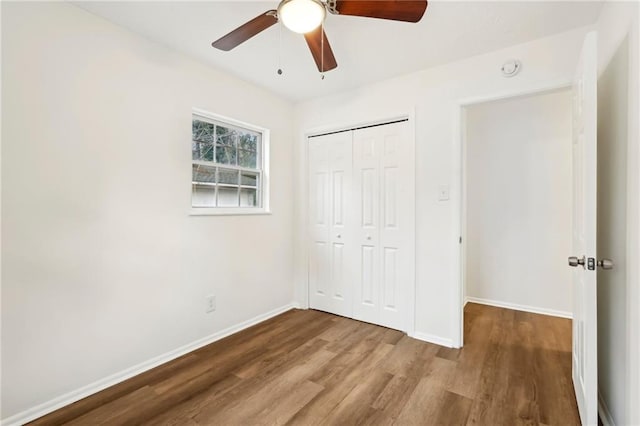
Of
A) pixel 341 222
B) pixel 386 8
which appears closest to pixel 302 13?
pixel 386 8

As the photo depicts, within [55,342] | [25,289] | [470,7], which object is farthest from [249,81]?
[55,342]

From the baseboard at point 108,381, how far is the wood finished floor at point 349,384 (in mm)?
47

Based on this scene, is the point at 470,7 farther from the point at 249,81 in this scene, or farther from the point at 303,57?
the point at 249,81

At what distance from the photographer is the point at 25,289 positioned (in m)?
1.69

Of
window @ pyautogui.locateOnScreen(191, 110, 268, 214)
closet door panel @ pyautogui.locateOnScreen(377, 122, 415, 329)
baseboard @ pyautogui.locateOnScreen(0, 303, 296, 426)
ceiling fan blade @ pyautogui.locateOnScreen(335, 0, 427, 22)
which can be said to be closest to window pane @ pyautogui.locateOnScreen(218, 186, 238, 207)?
window @ pyautogui.locateOnScreen(191, 110, 268, 214)

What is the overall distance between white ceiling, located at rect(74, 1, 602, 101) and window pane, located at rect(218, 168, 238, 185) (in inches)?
37.0

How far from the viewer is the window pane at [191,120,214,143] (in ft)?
8.64

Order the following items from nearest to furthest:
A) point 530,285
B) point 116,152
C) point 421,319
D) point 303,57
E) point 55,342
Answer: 1. point 55,342
2. point 116,152
3. point 303,57
4. point 421,319
5. point 530,285

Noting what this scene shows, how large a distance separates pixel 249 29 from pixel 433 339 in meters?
2.81

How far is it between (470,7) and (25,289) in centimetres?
317

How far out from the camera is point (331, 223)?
3381mm

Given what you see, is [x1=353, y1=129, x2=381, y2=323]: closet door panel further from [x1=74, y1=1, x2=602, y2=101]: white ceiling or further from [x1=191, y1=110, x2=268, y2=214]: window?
[x1=191, y1=110, x2=268, y2=214]: window

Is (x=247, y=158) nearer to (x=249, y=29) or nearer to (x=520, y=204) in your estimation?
(x=249, y=29)

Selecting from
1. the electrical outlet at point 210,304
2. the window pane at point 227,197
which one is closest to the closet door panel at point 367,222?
the window pane at point 227,197
